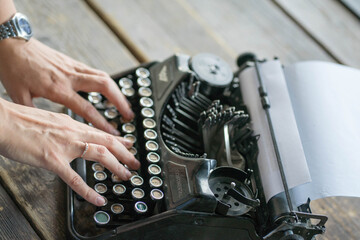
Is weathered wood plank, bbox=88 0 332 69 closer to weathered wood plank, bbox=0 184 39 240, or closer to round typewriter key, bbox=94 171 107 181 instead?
round typewriter key, bbox=94 171 107 181

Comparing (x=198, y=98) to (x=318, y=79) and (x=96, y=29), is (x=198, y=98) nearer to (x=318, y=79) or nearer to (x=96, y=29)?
(x=318, y=79)

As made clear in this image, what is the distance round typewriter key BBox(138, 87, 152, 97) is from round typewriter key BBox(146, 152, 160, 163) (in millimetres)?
276

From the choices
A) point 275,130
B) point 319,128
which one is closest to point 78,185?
point 275,130

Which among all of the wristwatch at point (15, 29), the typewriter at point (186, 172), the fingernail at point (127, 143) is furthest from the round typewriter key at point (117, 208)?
the wristwatch at point (15, 29)

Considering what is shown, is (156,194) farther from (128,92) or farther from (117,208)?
(128,92)

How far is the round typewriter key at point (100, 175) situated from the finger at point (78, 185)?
0.09 meters

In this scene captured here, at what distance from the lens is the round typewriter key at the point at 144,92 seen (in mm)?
1688

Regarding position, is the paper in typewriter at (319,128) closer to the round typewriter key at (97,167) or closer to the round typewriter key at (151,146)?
the round typewriter key at (151,146)

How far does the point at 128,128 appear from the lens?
1637 mm

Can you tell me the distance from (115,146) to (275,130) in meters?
0.49

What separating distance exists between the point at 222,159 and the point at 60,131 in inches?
19.7

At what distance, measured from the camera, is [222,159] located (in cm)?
146

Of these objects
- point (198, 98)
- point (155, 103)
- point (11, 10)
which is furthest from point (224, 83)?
point (11, 10)

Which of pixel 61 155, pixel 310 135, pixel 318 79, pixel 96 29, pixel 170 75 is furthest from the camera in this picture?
pixel 96 29
